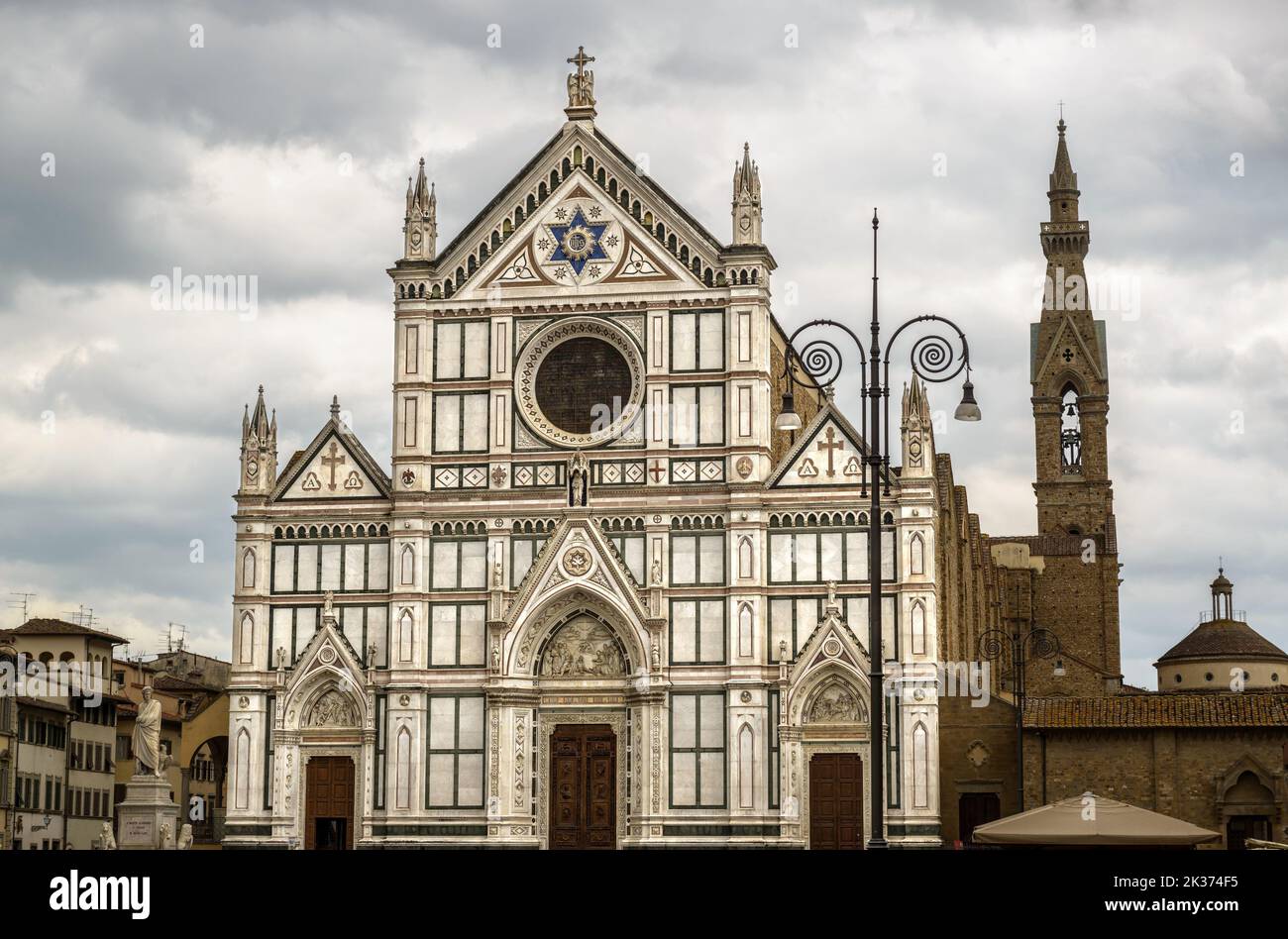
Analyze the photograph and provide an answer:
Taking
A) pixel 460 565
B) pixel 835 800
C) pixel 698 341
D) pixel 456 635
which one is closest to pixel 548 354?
pixel 698 341

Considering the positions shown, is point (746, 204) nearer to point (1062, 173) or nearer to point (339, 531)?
point (339, 531)

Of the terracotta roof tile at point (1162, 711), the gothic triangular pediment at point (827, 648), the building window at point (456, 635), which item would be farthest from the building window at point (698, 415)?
the terracotta roof tile at point (1162, 711)

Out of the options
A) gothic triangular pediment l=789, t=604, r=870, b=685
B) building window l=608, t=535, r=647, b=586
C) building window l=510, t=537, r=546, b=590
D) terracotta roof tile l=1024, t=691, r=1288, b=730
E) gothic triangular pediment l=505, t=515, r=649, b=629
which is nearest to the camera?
terracotta roof tile l=1024, t=691, r=1288, b=730

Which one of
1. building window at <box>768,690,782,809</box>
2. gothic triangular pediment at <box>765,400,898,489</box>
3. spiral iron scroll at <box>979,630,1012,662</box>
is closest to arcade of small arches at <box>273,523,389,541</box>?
gothic triangular pediment at <box>765,400,898,489</box>

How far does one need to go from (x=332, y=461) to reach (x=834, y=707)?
15553mm

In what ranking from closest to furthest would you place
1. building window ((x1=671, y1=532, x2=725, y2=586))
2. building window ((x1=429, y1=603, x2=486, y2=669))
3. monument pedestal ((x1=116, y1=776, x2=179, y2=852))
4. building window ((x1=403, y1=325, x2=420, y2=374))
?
monument pedestal ((x1=116, y1=776, x2=179, y2=852)), building window ((x1=671, y1=532, x2=725, y2=586)), building window ((x1=429, y1=603, x2=486, y2=669)), building window ((x1=403, y1=325, x2=420, y2=374))

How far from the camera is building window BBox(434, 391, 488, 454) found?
52.7m

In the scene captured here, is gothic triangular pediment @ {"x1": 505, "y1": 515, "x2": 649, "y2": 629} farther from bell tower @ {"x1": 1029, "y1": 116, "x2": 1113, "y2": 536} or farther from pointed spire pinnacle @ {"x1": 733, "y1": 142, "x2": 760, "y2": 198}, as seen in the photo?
bell tower @ {"x1": 1029, "y1": 116, "x2": 1113, "y2": 536}

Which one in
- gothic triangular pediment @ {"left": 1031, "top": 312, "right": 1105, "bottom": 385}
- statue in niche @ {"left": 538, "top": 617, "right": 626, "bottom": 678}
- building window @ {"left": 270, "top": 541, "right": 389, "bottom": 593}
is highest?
gothic triangular pediment @ {"left": 1031, "top": 312, "right": 1105, "bottom": 385}

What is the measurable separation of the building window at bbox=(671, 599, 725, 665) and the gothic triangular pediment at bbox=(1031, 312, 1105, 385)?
57.7 m

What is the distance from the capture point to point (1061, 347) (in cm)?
10494

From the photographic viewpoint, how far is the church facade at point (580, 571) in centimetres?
4997

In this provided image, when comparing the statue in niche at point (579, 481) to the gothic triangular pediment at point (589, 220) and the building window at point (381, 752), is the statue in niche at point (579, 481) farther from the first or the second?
the building window at point (381, 752)
